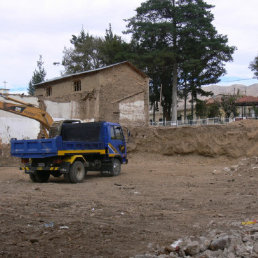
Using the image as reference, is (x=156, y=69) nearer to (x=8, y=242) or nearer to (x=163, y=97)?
(x=163, y=97)

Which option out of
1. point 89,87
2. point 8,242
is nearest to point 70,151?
point 8,242

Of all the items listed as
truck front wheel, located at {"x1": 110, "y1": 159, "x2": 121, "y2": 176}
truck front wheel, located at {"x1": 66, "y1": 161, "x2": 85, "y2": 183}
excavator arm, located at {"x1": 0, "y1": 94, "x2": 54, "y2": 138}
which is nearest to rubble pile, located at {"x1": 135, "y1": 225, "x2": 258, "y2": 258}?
truck front wheel, located at {"x1": 66, "y1": 161, "x2": 85, "y2": 183}

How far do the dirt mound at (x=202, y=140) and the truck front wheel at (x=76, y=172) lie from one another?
36.5 ft

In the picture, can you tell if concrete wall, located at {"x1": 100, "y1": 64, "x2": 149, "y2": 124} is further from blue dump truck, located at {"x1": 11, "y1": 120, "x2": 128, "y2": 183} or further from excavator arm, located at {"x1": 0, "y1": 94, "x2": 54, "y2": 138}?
blue dump truck, located at {"x1": 11, "y1": 120, "x2": 128, "y2": 183}

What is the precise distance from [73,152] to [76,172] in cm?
84

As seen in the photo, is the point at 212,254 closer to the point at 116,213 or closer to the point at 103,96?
the point at 116,213

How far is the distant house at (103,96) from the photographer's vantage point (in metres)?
27.5

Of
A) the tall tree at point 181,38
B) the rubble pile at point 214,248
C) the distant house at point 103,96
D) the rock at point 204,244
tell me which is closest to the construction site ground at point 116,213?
the rubble pile at point 214,248

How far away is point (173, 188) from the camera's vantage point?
1257 centimetres

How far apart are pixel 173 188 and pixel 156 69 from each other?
26.7 m

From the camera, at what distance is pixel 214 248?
5258mm

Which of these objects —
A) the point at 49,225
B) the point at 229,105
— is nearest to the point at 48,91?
the point at 229,105

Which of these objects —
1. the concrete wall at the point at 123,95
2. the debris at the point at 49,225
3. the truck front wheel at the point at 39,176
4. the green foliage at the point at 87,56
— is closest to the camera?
the debris at the point at 49,225

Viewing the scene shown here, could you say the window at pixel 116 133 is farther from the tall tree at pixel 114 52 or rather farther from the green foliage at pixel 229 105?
the green foliage at pixel 229 105
